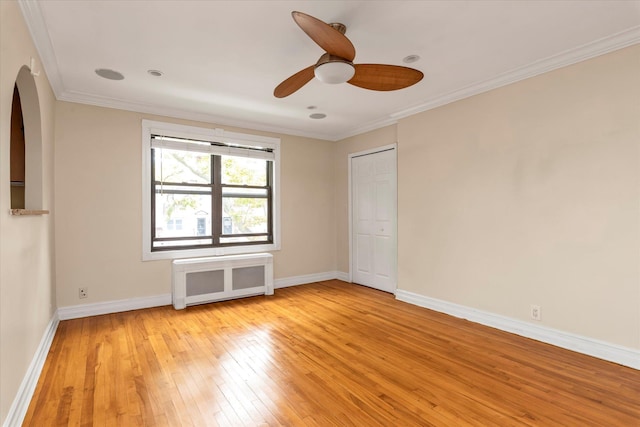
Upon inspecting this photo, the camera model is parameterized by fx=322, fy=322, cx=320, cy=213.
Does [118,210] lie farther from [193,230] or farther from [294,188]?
[294,188]

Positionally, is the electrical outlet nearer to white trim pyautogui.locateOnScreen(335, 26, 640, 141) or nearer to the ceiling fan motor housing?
white trim pyautogui.locateOnScreen(335, 26, 640, 141)

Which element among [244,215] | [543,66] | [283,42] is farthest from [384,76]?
[244,215]

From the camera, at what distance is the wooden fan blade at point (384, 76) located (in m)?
2.37

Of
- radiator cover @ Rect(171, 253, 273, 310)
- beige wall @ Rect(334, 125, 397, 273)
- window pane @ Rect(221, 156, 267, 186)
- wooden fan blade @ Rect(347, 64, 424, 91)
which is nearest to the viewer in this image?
wooden fan blade @ Rect(347, 64, 424, 91)

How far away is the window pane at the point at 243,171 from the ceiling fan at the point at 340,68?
232cm

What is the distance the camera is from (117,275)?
4.01 meters

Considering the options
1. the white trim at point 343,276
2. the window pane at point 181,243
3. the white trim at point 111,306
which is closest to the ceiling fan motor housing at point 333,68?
the window pane at point 181,243

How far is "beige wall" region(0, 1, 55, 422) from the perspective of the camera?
1.70 meters

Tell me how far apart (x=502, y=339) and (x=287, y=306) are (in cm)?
247

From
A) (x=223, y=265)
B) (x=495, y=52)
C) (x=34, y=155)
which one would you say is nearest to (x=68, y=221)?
(x=34, y=155)

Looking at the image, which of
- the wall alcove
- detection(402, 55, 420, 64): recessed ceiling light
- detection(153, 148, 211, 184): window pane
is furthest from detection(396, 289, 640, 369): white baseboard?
the wall alcove

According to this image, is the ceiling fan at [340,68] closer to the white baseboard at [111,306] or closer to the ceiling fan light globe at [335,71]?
the ceiling fan light globe at [335,71]

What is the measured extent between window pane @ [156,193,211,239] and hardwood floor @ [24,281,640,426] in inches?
49.4

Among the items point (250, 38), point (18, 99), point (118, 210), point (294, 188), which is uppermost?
point (250, 38)
